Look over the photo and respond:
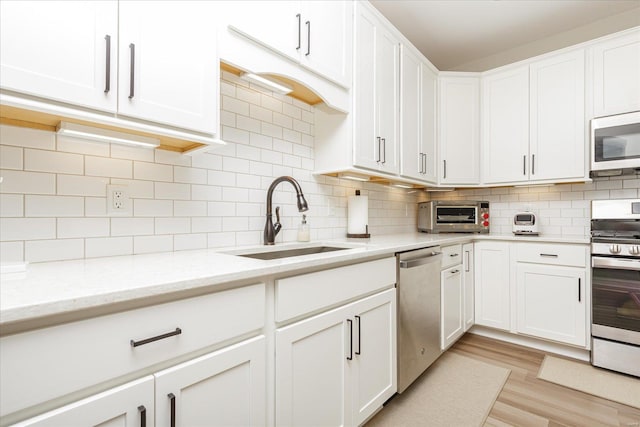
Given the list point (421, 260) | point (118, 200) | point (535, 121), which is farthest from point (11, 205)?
point (535, 121)

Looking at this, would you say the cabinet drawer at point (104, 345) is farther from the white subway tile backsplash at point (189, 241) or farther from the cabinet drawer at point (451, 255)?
the cabinet drawer at point (451, 255)

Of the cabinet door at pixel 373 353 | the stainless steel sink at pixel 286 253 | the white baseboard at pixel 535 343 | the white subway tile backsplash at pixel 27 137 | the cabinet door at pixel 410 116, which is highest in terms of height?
the cabinet door at pixel 410 116

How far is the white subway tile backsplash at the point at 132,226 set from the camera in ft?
4.24

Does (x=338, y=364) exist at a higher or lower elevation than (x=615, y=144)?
Answer: lower

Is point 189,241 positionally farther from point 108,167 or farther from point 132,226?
point 108,167

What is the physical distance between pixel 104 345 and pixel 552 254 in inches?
116

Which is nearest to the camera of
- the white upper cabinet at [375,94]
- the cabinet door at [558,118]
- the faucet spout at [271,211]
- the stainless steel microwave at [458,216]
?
the faucet spout at [271,211]

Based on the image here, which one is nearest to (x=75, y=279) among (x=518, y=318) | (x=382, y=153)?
(x=382, y=153)

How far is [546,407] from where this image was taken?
182cm

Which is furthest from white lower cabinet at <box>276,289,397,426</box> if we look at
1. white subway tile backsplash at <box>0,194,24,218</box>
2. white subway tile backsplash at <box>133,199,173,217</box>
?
white subway tile backsplash at <box>0,194,24,218</box>

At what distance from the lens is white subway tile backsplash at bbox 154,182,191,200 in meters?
1.43

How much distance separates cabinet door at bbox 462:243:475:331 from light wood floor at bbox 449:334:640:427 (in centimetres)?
46

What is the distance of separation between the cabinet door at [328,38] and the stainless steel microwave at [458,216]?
167 centimetres

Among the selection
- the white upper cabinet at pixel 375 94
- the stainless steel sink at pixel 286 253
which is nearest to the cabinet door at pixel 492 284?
the white upper cabinet at pixel 375 94
